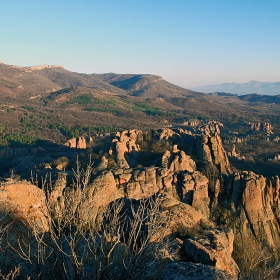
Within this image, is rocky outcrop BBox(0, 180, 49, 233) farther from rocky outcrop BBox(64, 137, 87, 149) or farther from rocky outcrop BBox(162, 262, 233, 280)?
rocky outcrop BBox(64, 137, 87, 149)

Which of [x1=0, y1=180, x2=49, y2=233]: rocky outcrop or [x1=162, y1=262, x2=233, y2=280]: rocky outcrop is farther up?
[x1=0, y1=180, x2=49, y2=233]: rocky outcrop

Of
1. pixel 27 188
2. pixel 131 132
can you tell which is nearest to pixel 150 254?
pixel 27 188

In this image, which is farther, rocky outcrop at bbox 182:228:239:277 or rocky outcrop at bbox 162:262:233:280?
rocky outcrop at bbox 182:228:239:277

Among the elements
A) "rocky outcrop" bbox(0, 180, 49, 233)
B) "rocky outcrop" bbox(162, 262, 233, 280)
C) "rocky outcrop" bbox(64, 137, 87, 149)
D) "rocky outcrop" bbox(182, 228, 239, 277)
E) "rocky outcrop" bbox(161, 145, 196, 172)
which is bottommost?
"rocky outcrop" bbox(64, 137, 87, 149)

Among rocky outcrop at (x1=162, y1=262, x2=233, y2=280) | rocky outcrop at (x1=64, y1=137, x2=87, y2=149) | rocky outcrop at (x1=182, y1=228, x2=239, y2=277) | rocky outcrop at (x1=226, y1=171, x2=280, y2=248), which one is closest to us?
rocky outcrop at (x1=162, y1=262, x2=233, y2=280)

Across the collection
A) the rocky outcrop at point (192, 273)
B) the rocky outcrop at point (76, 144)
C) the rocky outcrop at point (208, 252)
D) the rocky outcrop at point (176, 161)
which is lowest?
the rocky outcrop at point (76, 144)

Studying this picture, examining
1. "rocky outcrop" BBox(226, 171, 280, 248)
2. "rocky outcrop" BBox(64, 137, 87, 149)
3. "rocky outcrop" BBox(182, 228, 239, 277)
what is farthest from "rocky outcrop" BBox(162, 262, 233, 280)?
"rocky outcrop" BBox(64, 137, 87, 149)

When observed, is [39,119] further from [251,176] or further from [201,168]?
[251,176]

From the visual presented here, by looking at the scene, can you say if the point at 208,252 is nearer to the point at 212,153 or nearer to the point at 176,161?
the point at 176,161

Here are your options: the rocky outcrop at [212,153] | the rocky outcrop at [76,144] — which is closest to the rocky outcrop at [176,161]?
the rocky outcrop at [212,153]

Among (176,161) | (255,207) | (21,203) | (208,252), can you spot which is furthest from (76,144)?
(208,252)

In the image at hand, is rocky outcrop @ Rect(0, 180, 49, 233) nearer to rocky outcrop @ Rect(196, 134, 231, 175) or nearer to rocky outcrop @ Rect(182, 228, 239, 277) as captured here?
rocky outcrop @ Rect(182, 228, 239, 277)

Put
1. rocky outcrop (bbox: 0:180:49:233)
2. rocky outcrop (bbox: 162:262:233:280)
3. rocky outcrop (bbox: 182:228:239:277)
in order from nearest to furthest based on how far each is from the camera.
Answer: rocky outcrop (bbox: 162:262:233:280) → rocky outcrop (bbox: 0:180:49:233) → rocky outcrop (bbox: 182:228:239:277)

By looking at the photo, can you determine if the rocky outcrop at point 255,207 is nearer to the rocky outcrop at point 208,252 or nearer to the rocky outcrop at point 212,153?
the rocky outcrop at point 212,153
